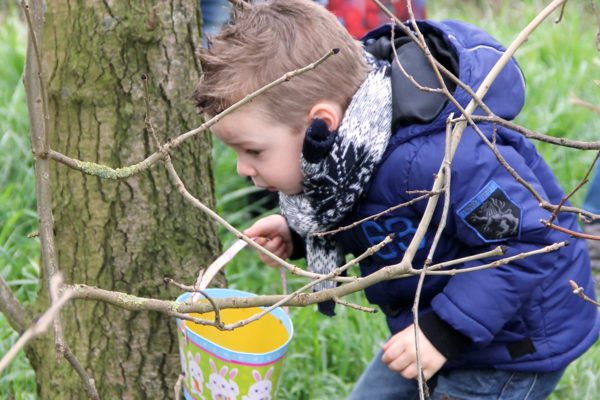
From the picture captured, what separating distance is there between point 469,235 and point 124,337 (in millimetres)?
889

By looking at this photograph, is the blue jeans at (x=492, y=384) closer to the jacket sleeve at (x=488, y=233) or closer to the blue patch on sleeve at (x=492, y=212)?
→ the jacket sleeve at (x=488, y=233)

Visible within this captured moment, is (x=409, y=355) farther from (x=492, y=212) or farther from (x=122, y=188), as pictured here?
(x=122, y=188)

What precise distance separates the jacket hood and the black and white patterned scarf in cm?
3

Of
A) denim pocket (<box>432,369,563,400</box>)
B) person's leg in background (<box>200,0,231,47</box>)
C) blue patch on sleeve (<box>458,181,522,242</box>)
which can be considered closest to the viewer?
blue patch on sleeve (<box>458,181,522,242</box>)

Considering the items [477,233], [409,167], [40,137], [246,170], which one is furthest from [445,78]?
[40,137]

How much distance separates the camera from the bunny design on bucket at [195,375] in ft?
6.20

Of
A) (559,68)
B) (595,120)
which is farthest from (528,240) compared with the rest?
(559,68)

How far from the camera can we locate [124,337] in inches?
88.4

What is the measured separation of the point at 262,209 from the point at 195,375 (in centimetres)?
183

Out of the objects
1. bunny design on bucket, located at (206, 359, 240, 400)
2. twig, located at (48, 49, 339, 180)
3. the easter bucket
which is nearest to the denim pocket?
the easter bucket

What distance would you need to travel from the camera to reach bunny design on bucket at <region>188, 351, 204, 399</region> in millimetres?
1890

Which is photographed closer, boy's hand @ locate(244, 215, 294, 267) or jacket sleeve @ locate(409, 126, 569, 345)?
jacket sleeve @ locate(409, 126, 569, 345)

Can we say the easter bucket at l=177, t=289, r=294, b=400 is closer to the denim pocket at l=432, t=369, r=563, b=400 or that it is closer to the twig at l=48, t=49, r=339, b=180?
the denim pocket at l=432, t=369, r=563, b=400

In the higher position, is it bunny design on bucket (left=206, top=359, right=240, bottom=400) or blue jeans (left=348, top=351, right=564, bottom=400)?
bunny design on bucket (left=206, top=359, right=240, bottom=400)
